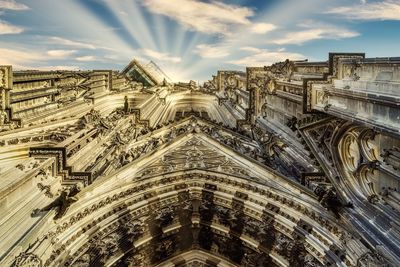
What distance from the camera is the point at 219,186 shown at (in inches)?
509

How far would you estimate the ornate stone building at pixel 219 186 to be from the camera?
29.1 feet

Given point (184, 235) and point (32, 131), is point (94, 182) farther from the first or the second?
point (32, 131)

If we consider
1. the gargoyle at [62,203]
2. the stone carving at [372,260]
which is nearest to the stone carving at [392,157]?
the stone carving at [372,260]

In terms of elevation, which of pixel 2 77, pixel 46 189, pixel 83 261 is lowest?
pixel 83 261

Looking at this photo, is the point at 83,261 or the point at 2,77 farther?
the point at 2,77

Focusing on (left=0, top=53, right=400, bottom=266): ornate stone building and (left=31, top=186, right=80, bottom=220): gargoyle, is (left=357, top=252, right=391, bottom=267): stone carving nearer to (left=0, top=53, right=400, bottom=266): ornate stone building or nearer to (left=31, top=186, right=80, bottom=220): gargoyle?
(left=0, top=53, right=400, bottom=266): ornate stone building

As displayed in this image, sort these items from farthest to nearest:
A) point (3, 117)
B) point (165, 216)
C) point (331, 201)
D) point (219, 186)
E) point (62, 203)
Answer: point (3, 117), point (219, 186), point (165, 216), point (331, 201), point (62, 203)

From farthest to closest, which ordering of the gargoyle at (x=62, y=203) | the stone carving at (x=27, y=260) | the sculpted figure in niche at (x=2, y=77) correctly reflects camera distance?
the sculpted figure in niche at (x=2, y=77) < the gargoyle at (x=62, y=203) < the stone carving at (x=27, y=260)

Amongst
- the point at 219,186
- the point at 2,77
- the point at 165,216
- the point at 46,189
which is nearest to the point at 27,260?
the point at 46,189

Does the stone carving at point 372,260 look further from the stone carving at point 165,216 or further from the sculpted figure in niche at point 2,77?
the sculpted figure in niche at point 2,77

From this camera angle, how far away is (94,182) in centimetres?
1146

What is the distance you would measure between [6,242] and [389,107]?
817 cm

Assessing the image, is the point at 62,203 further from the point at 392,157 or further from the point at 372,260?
the point at 392,157

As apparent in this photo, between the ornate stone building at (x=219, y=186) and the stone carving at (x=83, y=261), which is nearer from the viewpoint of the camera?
the ornate stone building at (x=219, y=186)
